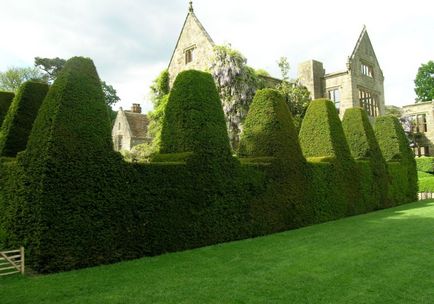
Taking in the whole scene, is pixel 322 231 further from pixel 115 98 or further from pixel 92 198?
pixel 115 98

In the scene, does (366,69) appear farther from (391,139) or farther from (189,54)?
(189,54)

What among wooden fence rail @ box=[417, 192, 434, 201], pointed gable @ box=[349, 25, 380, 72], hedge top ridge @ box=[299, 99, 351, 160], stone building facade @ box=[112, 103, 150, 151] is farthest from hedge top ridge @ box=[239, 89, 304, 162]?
stone building facade @ box=[112, 103, 150, 151]

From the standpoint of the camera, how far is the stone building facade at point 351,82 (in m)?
29.4

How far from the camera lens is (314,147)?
53.4 ft

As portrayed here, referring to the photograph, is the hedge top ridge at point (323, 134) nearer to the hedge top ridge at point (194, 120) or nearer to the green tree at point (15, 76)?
the hedge top ridge at point (194, 120)

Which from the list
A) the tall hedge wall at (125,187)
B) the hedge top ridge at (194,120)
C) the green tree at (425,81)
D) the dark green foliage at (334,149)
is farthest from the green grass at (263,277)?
the green tree at (425,81)

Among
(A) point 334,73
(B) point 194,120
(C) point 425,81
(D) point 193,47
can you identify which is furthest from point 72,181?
(C) point 425,81

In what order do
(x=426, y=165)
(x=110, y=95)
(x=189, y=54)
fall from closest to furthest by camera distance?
(x=189, y=54)
(x=426, y=165)
(x=110, y=95)

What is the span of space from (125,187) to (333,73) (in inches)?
988

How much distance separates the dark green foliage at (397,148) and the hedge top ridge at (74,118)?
17.7 m

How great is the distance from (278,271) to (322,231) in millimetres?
5286

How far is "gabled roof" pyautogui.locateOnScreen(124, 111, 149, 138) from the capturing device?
35541 mm

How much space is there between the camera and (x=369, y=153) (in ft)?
59.5

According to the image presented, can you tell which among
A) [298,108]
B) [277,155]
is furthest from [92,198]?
[298,108]
